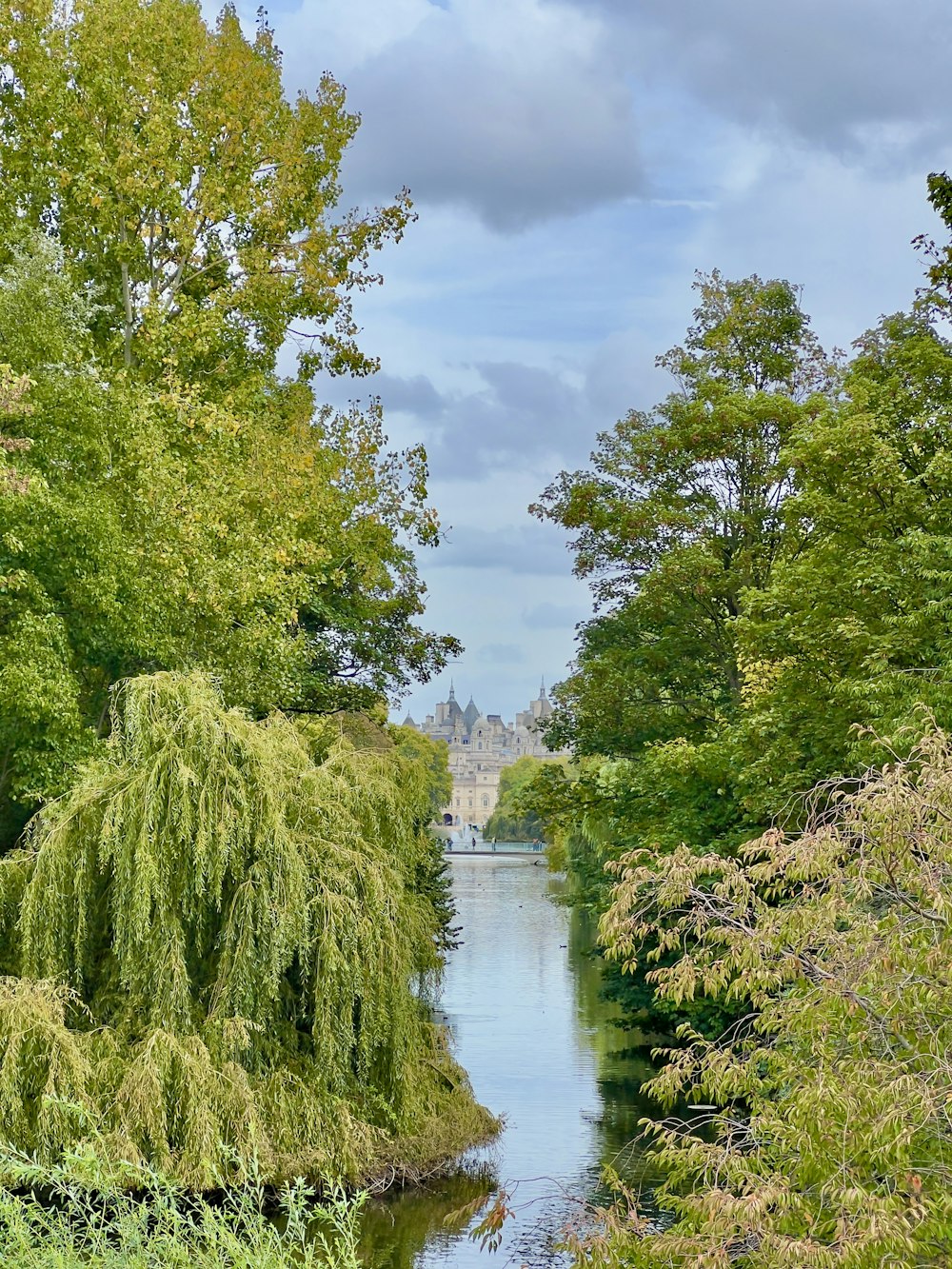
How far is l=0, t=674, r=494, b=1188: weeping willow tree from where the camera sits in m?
13.8

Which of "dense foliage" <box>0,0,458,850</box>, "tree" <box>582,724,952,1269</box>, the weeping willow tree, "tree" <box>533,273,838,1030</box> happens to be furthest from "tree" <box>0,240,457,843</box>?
"tree" <box>582,724,952,1269</box>

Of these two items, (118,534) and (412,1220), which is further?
(118,534)

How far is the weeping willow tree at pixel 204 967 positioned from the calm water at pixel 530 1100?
2.77 feet

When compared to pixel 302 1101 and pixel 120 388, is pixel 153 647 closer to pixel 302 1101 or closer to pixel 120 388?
pixel 120 388

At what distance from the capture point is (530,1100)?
883 inches

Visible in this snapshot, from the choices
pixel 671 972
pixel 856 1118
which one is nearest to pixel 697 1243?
pixel 856 1118

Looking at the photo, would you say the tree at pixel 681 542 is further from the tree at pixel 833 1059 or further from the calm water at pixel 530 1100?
the tree at pixel 833 1059

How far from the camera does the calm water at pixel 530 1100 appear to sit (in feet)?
50.6

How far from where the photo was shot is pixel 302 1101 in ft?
49.5

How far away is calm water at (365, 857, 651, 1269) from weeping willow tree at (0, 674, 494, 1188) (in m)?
0.84

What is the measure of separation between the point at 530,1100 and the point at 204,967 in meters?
8.74

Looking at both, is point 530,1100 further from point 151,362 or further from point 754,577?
point 151,362

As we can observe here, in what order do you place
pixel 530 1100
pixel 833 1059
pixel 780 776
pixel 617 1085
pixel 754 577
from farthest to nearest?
pixel 754 577 → pixel 617 1085 → pixel 530 1100 → pixel 780 776 → pixel 833 1059

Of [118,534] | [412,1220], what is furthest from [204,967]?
[118,534]
